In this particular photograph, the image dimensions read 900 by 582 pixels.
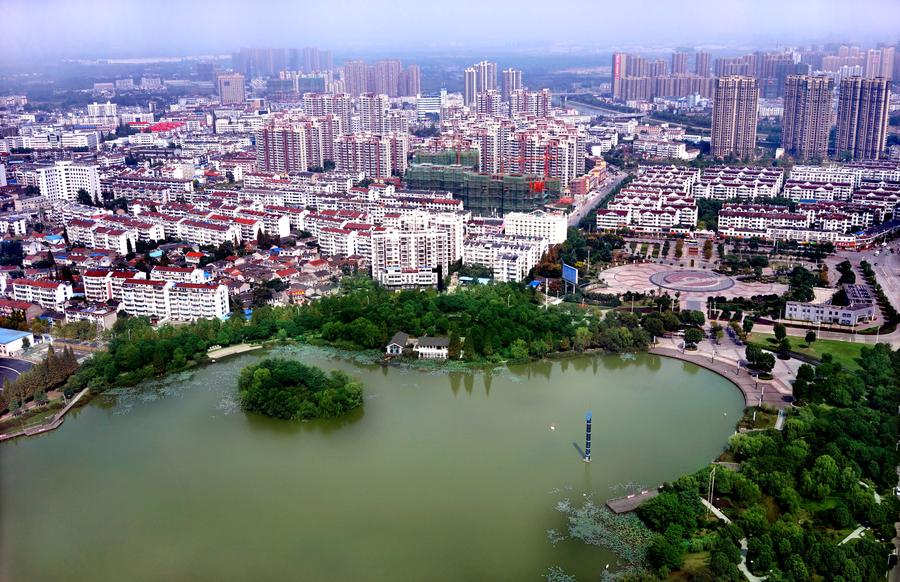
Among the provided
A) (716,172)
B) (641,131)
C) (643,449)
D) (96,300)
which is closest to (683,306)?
(643,449)

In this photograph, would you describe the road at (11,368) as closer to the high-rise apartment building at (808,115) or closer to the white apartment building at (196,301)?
the white apartment building at (196,301)

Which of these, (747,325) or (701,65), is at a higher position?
(701,65)

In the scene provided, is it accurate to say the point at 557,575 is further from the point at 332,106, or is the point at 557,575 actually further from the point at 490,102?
the point at 490,102

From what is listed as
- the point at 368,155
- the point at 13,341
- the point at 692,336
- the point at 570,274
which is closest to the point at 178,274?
the point at 13,341

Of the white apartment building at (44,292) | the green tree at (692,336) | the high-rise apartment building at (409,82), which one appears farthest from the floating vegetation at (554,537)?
the high-rise apartment building at (409,82)

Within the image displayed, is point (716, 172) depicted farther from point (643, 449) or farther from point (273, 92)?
point (273, 92)

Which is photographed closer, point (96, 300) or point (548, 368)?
point (548, 368)
